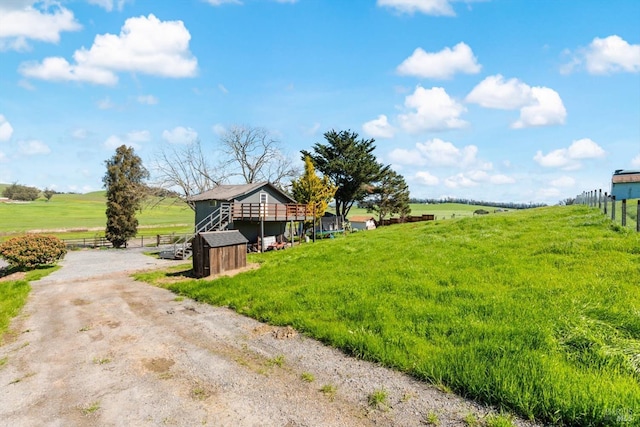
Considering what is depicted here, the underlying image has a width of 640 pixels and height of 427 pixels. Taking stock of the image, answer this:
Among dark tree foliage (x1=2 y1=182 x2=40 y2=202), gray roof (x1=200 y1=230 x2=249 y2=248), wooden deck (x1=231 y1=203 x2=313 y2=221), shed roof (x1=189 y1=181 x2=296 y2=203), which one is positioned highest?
dark tree foliage (x1=2 y1=182 x2=40 y2=202)

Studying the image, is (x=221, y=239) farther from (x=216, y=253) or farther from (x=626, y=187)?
(x=626, y=187)

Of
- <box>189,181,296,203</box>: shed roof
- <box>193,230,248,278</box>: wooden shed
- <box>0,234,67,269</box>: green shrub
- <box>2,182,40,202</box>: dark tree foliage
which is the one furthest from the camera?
<box>2,182,40,202</box>: dark tree foliage

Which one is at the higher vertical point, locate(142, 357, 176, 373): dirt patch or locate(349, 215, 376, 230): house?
locate(349, 215, 376, 230): house

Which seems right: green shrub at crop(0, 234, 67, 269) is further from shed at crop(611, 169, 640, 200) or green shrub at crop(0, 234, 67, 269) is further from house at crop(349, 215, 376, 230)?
shed at crop(611, 169, 640, 200)

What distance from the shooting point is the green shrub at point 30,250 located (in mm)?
21062

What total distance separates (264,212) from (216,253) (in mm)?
13417

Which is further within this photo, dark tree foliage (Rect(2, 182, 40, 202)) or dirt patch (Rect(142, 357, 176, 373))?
dark tree foliage (Rect(2, 182, 40, 202))

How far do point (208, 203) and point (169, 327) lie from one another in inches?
1009

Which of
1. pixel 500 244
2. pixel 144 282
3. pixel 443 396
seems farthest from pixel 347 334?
pixel 144 282

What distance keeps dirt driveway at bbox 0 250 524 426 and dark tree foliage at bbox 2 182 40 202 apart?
140342 millimetres

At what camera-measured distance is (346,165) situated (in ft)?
156

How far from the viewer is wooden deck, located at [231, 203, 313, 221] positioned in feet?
98.8

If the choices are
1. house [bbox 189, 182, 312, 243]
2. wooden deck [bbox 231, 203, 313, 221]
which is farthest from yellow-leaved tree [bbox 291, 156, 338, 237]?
wooden deck [bbox 231, 203, 313, 221]

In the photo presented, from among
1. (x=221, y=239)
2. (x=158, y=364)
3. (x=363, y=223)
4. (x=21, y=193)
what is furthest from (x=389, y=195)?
(x=21, y=193)
